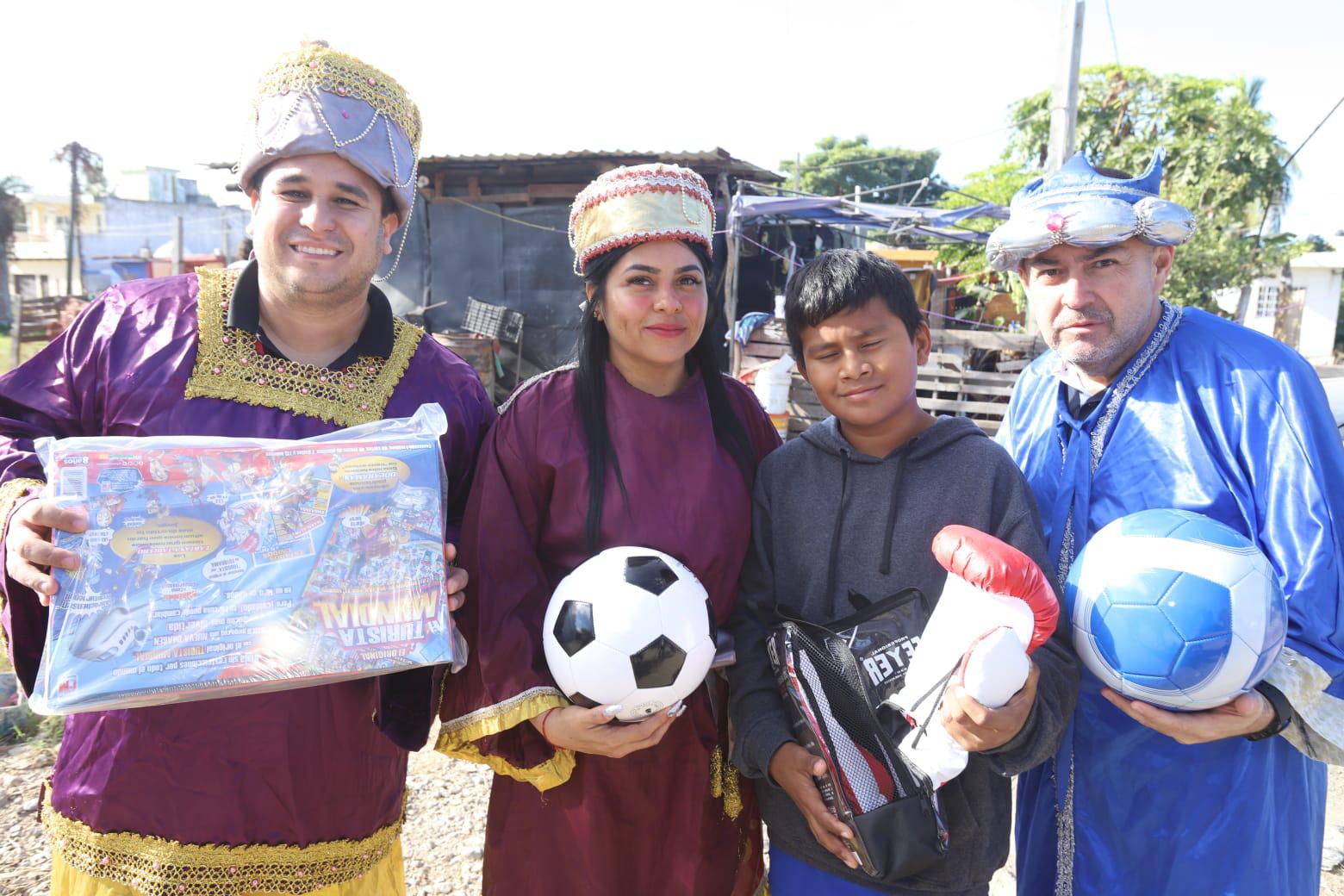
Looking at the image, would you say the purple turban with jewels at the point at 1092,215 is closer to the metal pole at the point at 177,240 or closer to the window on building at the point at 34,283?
the metal pole at the point at 177,240

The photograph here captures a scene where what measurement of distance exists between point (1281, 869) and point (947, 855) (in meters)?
0.87

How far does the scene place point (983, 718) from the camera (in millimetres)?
1565

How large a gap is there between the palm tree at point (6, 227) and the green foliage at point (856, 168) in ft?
110

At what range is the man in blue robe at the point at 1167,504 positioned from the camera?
5.99 feet

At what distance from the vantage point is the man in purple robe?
1.88 meters

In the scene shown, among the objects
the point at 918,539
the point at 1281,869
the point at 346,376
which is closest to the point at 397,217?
the point at 346,376

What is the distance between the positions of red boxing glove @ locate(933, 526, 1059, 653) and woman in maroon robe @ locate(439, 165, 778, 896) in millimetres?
696

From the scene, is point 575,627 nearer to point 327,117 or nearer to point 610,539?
point 610,539

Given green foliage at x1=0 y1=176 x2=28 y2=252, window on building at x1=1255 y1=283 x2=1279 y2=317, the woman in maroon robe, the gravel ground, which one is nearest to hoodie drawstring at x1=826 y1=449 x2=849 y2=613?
the woman in maroon robe

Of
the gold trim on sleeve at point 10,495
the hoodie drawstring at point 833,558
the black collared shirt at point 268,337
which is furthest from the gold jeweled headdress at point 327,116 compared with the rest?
the hoodie drawstring at point 833,558

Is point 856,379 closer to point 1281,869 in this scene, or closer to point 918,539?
point 918,539

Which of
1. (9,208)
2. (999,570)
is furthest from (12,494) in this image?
(9,208)

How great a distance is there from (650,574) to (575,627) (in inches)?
8.0

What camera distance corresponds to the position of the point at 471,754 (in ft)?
6.58
